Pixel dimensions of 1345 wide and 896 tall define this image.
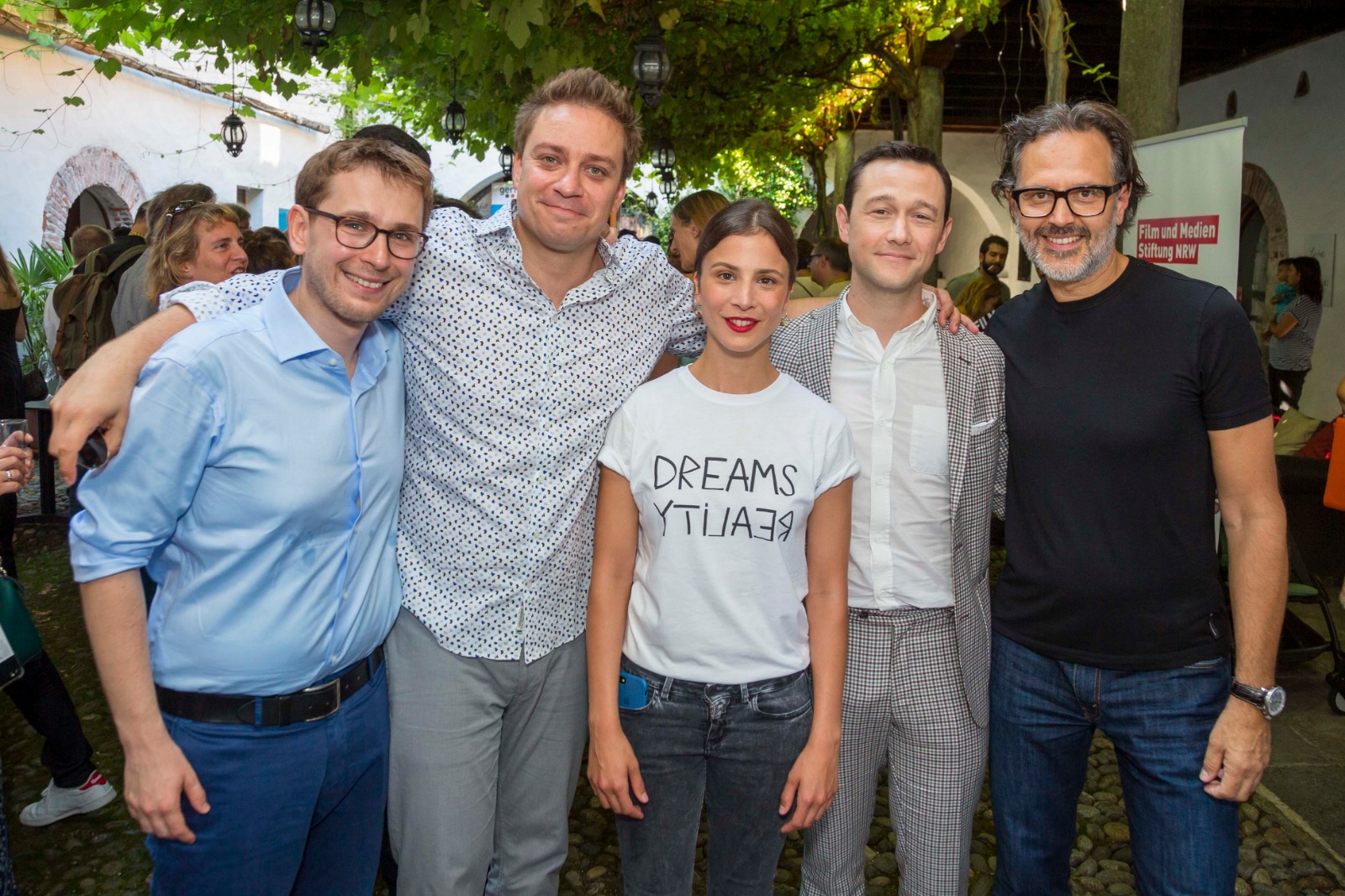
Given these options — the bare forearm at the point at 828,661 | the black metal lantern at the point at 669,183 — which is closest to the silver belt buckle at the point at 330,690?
the bare forearm at the point at 828,661

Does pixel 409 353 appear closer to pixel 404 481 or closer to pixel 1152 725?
pixel 404 481

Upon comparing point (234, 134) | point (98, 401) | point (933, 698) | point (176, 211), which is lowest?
point (933, 698)

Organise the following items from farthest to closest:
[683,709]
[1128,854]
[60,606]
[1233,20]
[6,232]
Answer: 1. [6,232]
2. [1233,20]
3. [60,606]
4. [1128,854]
5. [683,709]

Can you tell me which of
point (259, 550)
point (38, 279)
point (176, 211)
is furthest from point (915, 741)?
point (38, 279)

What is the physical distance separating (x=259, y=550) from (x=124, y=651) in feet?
0.93

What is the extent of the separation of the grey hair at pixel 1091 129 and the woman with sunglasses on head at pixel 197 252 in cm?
341

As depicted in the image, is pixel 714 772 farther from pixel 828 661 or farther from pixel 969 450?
pixel 969 450

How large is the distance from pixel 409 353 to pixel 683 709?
101 centimetres

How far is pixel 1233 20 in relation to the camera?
32.0 feet

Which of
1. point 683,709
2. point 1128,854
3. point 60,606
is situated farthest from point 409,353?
point 60,606

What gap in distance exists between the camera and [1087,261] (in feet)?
7.57

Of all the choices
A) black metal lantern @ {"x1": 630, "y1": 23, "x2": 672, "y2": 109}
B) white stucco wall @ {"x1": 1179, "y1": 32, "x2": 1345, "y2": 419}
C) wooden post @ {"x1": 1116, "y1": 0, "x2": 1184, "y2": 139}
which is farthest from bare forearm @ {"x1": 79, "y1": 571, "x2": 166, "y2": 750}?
white stucco wall @ {"x1": 1179, "y1": 32, "x2": 1345, "y2": 419}

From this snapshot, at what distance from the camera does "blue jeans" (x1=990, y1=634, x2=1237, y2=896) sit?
2193 mm

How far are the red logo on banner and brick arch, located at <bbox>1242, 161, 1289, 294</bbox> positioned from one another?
6.35 meters
